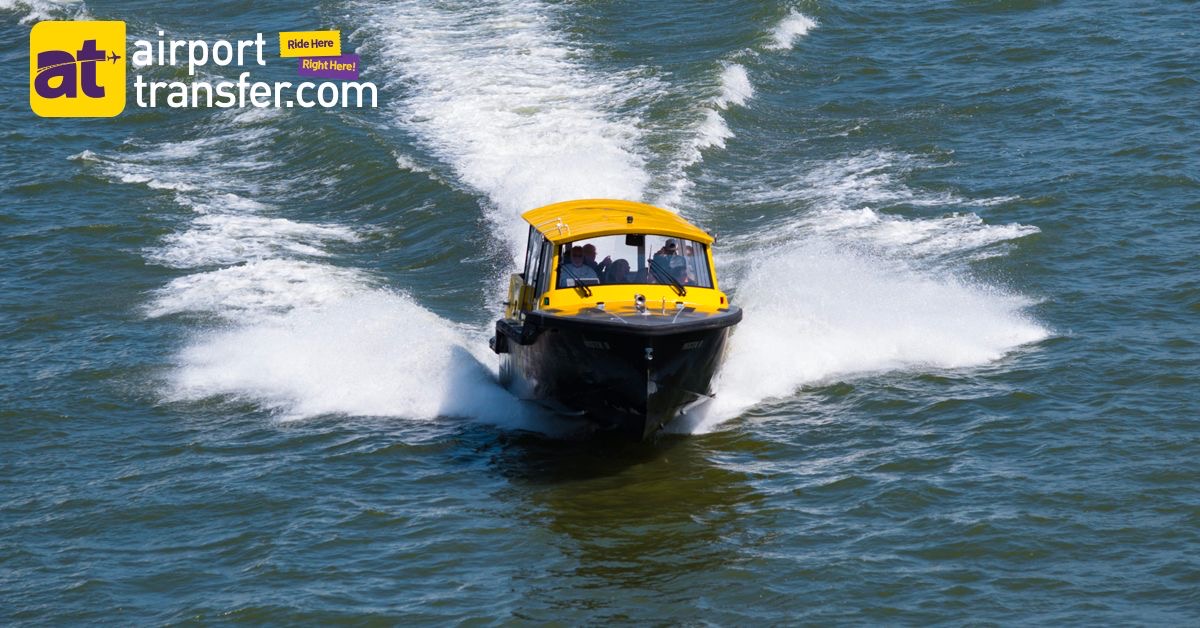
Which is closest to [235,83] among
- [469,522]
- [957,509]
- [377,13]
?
[377,13]

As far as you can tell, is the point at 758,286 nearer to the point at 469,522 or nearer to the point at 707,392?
the point at 707,392

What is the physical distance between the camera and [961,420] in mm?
20688

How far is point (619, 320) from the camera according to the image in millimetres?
18734

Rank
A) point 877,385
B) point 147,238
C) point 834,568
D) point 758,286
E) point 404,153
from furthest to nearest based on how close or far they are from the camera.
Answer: point 404,153, point 147,238, point 758,286, point 877,385, point 834,568

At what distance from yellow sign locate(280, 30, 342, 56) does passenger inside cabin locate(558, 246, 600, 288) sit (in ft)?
78.3

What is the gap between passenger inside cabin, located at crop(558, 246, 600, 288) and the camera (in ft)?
66.5

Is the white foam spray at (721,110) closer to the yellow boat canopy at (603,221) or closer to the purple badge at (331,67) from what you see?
the yellow boat canopy at (603,221)

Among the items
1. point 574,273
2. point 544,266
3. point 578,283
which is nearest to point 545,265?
point 544,266

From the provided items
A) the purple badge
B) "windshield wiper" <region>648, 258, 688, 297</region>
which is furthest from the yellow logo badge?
"windshield wiper" <region>648, 258, 688, 297</region>

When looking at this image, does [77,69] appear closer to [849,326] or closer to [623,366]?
[849,326]

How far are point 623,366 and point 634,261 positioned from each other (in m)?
1.95

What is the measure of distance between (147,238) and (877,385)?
15.6 m

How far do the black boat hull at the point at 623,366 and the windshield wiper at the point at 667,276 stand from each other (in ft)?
2.59

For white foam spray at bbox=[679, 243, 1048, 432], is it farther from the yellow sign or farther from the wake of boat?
the yellow sign
